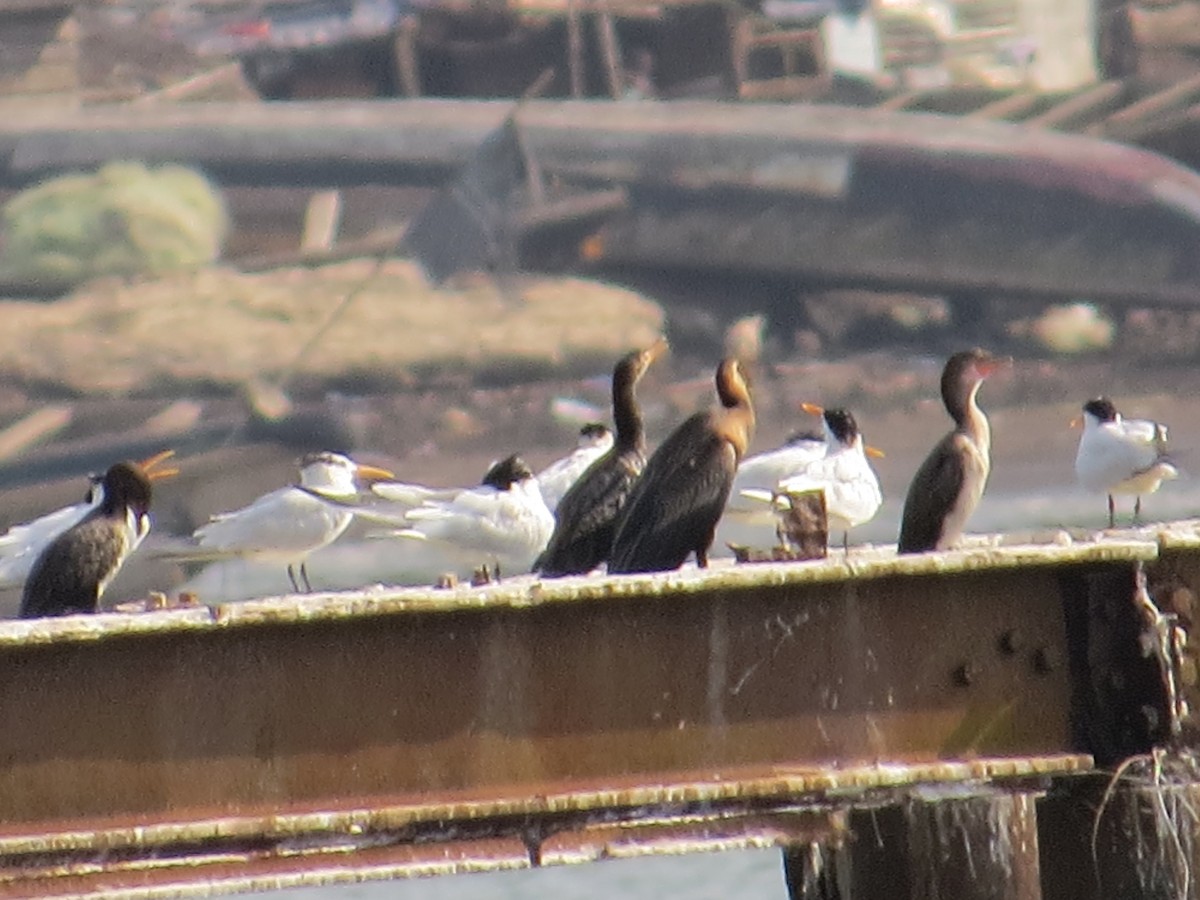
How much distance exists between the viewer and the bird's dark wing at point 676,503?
7.27m

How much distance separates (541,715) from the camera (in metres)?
5.63

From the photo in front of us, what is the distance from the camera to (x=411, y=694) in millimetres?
5574

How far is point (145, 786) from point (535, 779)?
84 centimetres

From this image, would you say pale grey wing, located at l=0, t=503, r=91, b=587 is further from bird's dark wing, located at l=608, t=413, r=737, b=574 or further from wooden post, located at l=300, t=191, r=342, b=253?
wooden post, located at l=300, t=191, r=342, b=253

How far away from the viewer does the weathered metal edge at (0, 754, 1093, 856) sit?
533 cm

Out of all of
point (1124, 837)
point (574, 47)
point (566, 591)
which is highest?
point (574, 47)

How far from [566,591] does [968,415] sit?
3.50 meters

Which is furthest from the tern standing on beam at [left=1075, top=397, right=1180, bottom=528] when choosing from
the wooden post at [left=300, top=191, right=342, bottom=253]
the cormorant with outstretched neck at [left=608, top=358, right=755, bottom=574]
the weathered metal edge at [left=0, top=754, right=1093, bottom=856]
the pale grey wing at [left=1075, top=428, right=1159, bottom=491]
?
the wooden post at [left=300, top=191, right=342, bottom=253]

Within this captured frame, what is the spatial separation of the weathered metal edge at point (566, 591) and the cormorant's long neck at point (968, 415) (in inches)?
102

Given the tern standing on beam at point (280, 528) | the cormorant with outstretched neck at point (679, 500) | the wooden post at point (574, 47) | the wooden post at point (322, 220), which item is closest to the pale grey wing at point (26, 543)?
the tern standing on beam at point (280, 528)

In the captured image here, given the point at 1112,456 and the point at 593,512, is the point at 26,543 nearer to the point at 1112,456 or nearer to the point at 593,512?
the point at 593,512

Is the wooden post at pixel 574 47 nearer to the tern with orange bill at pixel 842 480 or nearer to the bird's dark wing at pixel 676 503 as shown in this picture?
the tern with orange bill at pixel 842 480

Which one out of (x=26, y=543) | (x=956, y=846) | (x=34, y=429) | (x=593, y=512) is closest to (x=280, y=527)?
(x=26, y=543)

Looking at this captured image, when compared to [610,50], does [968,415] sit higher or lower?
lower
